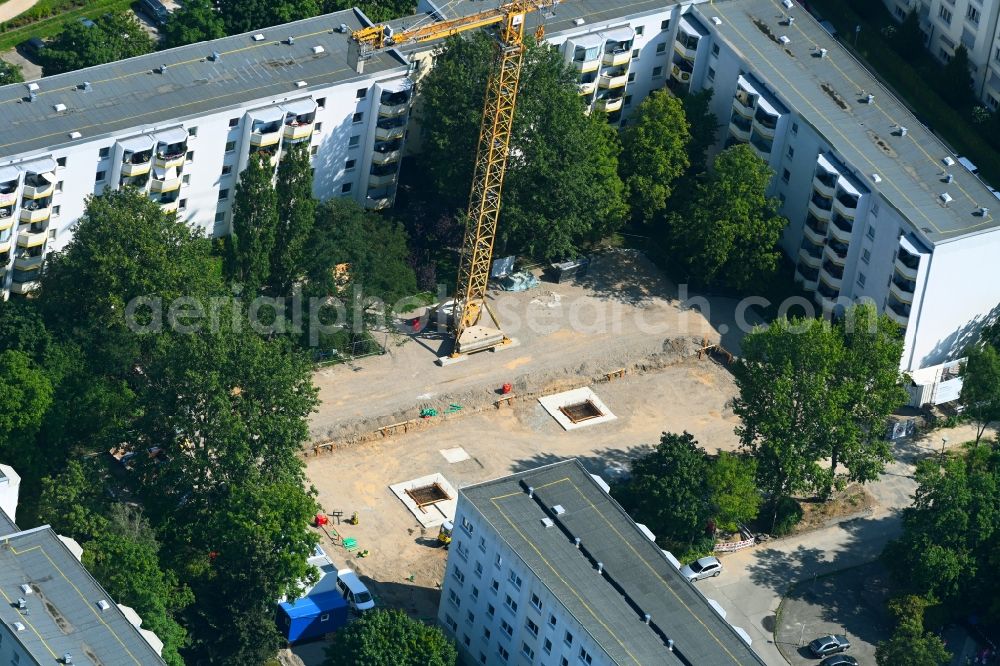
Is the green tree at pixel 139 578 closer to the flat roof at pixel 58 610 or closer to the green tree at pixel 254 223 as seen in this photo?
the flat roof at pixel 58 610

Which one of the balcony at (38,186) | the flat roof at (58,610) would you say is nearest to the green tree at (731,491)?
the flat roof at (58,610)

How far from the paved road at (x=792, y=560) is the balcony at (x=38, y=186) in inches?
2392

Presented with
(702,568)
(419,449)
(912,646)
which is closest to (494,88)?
(419,449)

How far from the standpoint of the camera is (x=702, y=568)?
184 m

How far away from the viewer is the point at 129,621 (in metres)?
160

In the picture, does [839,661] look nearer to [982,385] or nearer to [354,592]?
[982,385]

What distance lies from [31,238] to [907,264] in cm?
7193

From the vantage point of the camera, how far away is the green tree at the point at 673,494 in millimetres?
182375

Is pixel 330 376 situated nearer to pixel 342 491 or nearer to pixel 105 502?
pixel 342 491

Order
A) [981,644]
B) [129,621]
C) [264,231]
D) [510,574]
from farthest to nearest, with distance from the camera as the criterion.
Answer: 1. [264,231]
2. [981,644]
3. [510,574]
4. [129,621]

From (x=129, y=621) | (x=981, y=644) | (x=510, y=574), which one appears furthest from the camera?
(x=981, y=644)

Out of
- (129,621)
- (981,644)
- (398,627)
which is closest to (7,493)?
(129,621)

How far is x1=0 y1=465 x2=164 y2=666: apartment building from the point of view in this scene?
156625mm

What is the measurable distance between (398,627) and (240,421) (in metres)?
19.9
